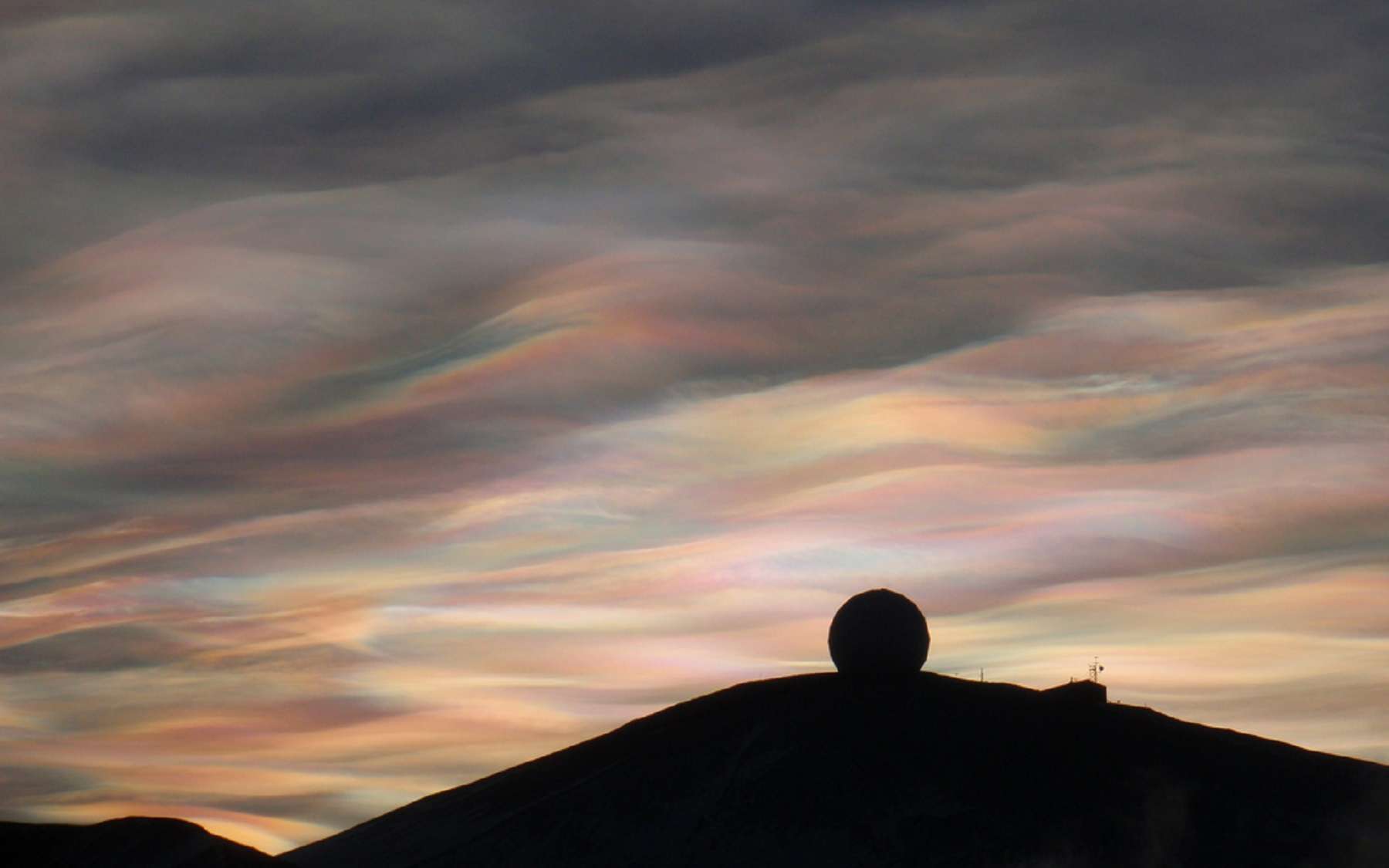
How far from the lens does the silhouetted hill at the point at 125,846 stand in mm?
Answer: 43594

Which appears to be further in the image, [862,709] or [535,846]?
[862,709]

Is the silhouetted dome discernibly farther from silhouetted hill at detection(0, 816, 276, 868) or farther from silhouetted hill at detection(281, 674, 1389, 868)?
silhouetted hill at detection(0, 816, 276, 868)

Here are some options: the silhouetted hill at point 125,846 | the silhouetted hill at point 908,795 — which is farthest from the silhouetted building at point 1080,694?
the silhouetted hill at point 125,846

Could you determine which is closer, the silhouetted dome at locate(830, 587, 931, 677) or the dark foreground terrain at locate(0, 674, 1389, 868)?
the dark foreground terrain at locate(0, 674, 1389, 868)

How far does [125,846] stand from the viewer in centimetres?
4512

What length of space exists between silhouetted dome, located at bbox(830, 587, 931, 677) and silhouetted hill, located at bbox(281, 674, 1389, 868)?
20.9 inches

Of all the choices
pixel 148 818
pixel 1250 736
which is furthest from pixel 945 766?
pixel 148 818

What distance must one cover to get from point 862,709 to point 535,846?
9.87m

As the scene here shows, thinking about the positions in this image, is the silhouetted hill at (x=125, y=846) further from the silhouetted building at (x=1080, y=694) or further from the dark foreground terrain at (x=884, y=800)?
the silhouetted building at (x=1080, y=694)

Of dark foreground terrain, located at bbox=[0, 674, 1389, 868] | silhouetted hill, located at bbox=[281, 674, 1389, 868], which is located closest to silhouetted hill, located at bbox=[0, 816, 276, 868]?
dark foreground terrain, located at bbox=[0, 674, 1389, 868]

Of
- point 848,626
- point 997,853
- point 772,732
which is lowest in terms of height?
point 997,853

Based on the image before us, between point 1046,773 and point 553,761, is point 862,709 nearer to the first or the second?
point 1046,773

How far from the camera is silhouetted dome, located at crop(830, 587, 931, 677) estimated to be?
2024 inches

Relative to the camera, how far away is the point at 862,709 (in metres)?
50.6
